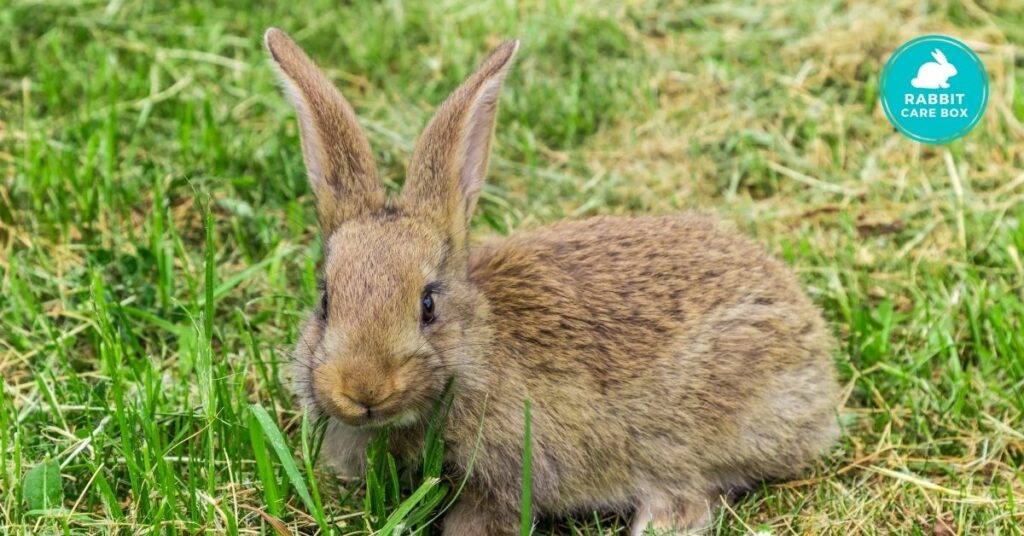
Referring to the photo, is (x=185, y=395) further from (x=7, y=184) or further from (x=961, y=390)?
(x=961, y=390)

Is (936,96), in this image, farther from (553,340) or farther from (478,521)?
(478,521)

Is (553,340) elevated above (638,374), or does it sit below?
above

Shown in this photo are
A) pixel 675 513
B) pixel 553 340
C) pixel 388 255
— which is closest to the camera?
pixel 388 255

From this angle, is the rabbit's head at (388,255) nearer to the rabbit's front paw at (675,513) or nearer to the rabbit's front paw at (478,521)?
the rabbit's front paw at (478,521)

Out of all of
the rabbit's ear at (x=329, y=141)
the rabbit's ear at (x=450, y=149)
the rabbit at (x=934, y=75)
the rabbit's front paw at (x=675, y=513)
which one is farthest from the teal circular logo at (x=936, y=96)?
the rabbit's ear at (x=329, y=141)

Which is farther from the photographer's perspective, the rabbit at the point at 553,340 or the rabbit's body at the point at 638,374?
the rabbit's body at the point at 638,374

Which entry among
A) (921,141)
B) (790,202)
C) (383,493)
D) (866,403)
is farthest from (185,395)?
(921,141)

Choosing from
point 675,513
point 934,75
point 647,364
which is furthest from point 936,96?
point 675,513
